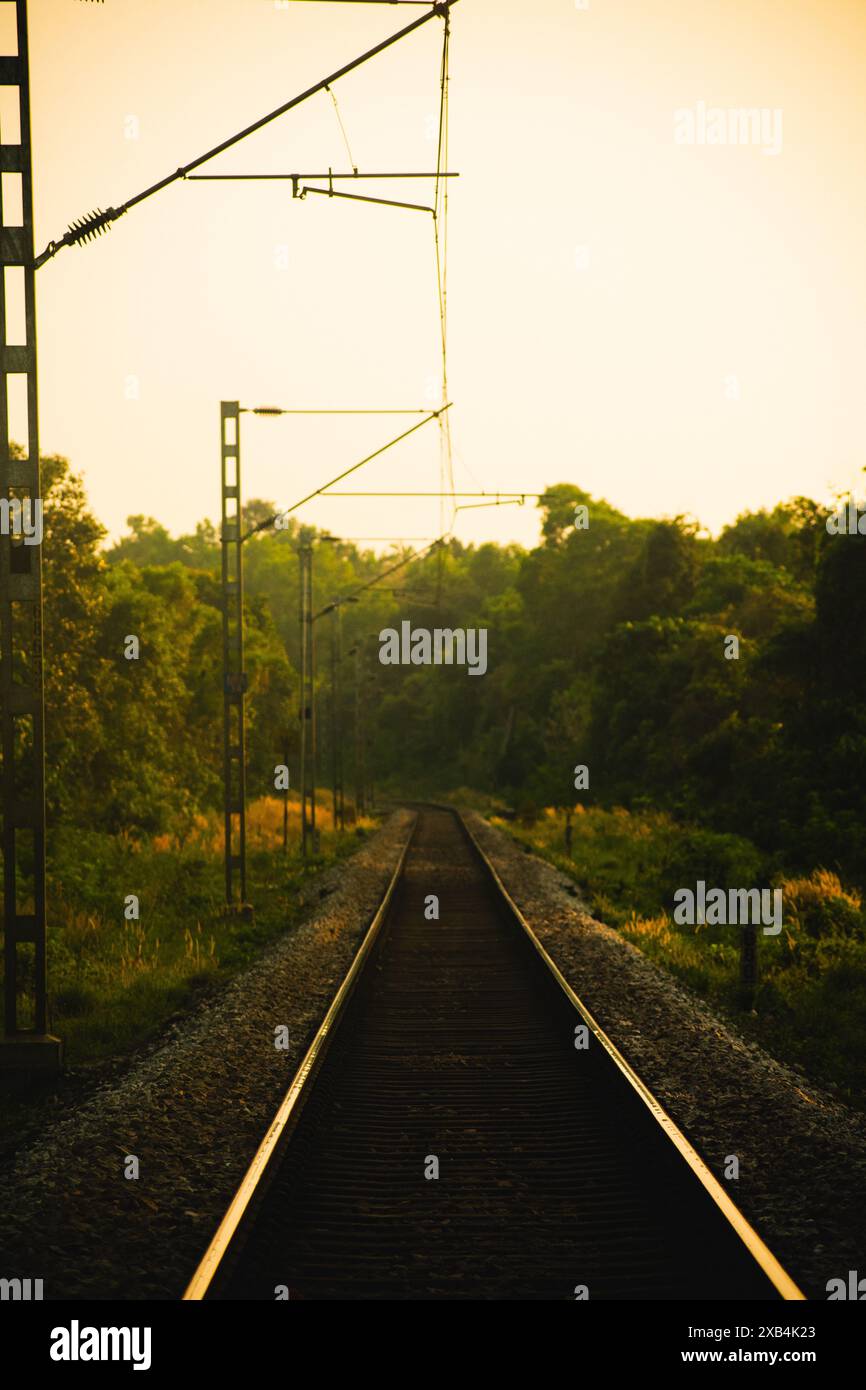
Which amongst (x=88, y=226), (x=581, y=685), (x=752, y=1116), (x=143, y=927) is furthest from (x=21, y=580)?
(x=581, y=685)

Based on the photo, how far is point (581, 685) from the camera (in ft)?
239

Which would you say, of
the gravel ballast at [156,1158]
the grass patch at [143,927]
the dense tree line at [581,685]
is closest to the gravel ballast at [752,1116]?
the gravel ballast at [156,1158]

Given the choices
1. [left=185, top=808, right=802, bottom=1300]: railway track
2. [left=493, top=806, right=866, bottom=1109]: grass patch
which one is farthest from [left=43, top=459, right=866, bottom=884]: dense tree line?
[left=185, top=808, right=802, bottom=1300]: railway track

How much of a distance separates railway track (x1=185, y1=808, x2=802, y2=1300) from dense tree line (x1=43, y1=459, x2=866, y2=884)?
15.1 m

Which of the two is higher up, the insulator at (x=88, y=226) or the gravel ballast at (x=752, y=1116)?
the insulator at (x=88, y=226)

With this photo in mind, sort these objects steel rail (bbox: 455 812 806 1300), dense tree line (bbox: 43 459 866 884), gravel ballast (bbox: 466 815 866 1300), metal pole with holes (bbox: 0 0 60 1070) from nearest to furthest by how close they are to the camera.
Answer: steel rail (bbox: 455 812 806 1300), gravel ballast (bbox: 466 815 866 1300), metal pole with holes (bbox: 0 0 60 1070), dense tree line (bbox: 43 459 866 884)

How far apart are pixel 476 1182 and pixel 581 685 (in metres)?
66.5

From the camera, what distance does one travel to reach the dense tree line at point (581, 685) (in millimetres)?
29766

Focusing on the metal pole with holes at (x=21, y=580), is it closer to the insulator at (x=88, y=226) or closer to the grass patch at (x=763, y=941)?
the insulator at (x=88, y=226)

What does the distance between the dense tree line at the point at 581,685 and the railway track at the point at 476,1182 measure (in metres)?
15.1

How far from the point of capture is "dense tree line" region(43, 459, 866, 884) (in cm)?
2977

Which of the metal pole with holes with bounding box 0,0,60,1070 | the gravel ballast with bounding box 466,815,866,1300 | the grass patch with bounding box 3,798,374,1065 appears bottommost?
the grass patch with bounding box 3,798,374,1065

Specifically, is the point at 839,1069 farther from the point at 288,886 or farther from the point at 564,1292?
the point at 288,886

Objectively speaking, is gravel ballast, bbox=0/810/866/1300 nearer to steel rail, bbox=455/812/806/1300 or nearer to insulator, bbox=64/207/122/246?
steel rail, bbox=455/812/806/1300
